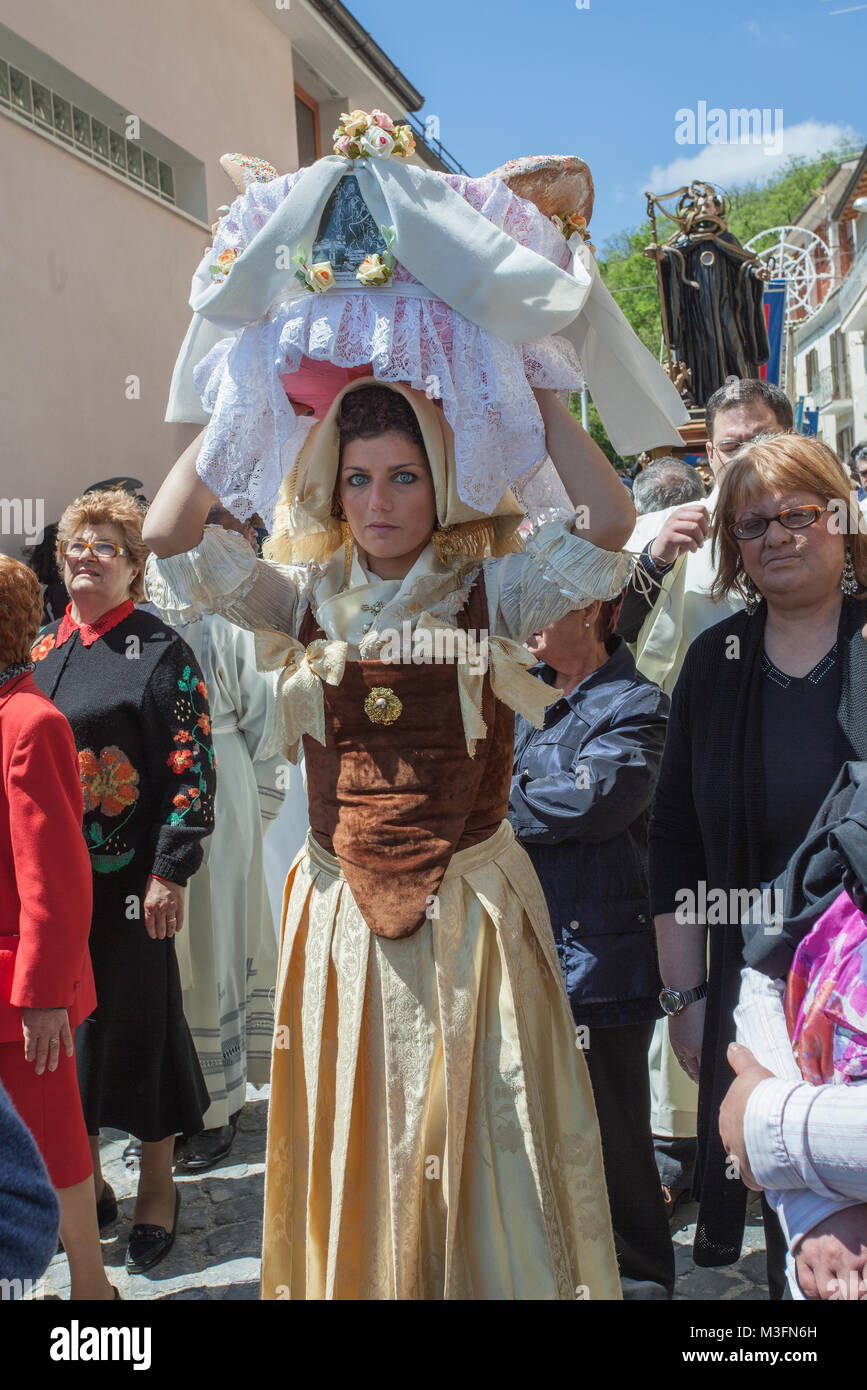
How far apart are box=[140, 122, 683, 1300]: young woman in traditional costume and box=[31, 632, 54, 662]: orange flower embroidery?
130 cm

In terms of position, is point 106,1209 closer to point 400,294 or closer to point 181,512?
point 181,512

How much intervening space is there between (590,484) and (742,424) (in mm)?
1927

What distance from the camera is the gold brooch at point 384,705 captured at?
6.77 feet

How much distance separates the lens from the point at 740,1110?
5.44 ft

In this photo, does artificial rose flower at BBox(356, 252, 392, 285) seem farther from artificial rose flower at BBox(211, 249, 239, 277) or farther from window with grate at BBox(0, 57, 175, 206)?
window with grate at BBox(0, 57, 175, 206)

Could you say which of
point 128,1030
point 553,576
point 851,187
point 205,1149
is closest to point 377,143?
point 553,576

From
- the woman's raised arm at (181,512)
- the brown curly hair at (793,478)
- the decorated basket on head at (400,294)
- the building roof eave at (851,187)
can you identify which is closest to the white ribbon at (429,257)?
the decorated basket on head at (400,294)

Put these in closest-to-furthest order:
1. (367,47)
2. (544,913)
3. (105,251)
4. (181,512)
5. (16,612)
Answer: (181,512), (544,913), (16,612), (105,251), (367,47)

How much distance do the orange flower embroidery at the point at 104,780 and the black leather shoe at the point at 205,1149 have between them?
1262mm

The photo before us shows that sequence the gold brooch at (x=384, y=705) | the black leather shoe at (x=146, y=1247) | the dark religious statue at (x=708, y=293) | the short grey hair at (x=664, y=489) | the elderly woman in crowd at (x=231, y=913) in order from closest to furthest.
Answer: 1. the gold brooch at (x=384, y=705)
2. the black leather shoe at (x=146, y=1247)
3. the elderly woman in crowd at (x=231, y=913)
4. the short grey hair at (x=664, y=489)
5. the dark religious statue at (x=708, y=293)

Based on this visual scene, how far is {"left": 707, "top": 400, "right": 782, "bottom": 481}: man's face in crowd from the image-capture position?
374cm

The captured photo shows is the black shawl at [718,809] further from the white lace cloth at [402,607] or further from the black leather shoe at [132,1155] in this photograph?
the black leather shoe at [132,1155]

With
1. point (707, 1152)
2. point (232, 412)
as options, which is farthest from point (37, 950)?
point (707, 1152)
